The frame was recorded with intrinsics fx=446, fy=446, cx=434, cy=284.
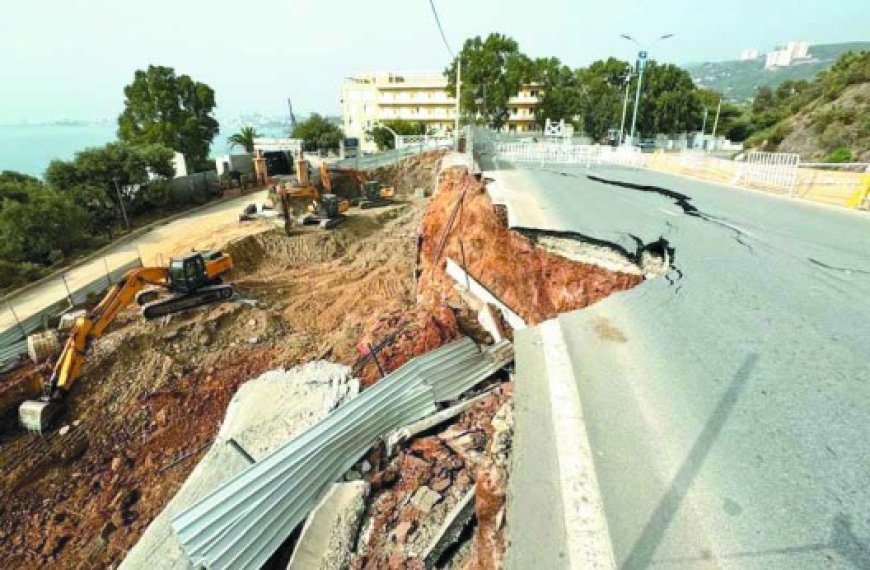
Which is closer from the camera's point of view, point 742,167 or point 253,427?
point 253,427

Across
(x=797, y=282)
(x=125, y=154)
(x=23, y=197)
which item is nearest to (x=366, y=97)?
(x=125, y=154)

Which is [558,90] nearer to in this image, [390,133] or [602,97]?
[602,97]

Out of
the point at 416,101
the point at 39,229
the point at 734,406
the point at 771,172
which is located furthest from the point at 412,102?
the point at 734,406

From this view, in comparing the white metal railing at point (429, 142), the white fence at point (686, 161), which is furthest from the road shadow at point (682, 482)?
the white metal railing at point (429, 142)

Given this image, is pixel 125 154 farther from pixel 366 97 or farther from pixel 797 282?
pixel 366 97

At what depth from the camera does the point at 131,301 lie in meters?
11.5

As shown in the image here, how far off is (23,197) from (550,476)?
28.6 meters

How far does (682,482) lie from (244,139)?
49856mm

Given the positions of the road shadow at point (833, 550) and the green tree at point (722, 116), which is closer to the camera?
the road shadow at point (833, 550)

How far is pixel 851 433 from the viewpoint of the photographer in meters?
2.48

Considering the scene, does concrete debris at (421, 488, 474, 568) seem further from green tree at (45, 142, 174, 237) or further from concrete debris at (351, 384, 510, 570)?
green tree at (45, 142, 174, 237)

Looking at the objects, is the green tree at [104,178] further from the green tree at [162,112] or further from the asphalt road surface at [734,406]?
the asphalt road surface at [734,406]

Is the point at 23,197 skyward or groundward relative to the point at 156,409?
skyward

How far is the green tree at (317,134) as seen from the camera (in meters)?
54.3
